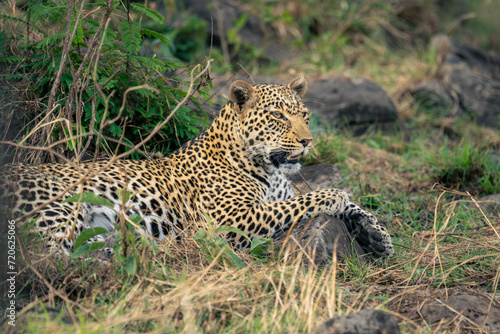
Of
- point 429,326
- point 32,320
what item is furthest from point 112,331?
point 429,326

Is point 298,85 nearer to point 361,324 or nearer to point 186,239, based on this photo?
point 186,239

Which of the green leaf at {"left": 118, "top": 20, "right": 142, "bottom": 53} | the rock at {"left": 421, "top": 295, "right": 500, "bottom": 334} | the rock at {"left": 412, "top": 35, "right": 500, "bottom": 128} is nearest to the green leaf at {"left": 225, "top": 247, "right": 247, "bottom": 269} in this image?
the rock at {"left": 421, "top": 295, "right": 500, "bottom": 334}

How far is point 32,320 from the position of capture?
3930 mm

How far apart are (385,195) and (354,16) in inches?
365

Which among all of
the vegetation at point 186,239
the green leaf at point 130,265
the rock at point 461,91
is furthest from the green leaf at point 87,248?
the rock at point 461,91

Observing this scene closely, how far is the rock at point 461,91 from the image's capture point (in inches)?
530

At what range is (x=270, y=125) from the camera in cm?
650

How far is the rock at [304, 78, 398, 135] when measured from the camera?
1159 cm

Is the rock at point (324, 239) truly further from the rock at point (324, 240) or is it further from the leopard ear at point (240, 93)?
the leopard ear at point (240, 93)

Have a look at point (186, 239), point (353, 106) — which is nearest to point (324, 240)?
point (186, 239)

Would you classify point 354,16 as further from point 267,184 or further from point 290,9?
point 267,184

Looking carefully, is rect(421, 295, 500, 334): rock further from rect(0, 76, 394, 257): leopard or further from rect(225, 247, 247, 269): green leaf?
rect(225, 247, 247, 269): green leaf

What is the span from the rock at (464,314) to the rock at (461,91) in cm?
924

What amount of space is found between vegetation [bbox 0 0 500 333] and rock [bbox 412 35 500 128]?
1.21 metres
